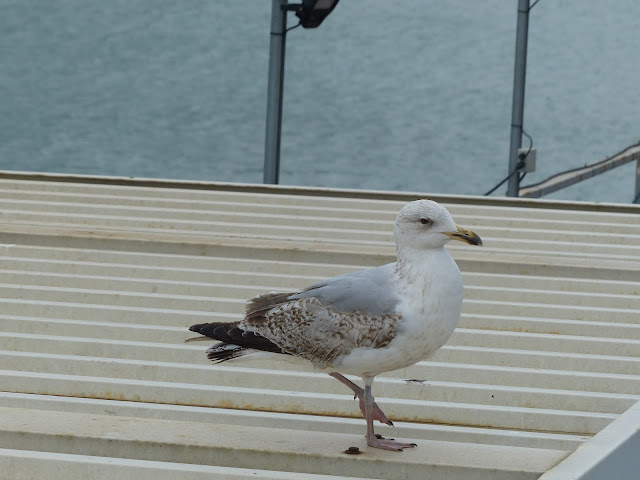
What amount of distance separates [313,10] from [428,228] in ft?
20.1

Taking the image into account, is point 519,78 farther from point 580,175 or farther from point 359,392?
point 359,392

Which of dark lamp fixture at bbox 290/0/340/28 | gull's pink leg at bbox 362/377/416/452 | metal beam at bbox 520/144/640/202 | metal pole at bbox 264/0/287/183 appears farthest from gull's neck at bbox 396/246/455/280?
metal beam at bbox 520/144/640/202

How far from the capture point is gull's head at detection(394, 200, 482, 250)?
3105 millimetres

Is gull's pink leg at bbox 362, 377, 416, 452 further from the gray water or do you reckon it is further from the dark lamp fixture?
the gray water

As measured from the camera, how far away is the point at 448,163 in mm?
24062

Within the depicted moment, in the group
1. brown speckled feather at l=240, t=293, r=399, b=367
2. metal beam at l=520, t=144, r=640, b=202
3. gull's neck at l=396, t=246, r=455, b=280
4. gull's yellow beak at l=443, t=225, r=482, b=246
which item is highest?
gull's yellow beak at l=443, t=225, r=482, b=246

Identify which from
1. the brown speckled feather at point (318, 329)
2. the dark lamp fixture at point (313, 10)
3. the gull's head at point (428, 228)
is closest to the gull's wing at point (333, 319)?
the brown speckled feather at point (318, 329)

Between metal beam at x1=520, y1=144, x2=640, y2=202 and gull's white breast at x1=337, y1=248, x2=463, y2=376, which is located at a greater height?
gull's white breast at x1=337, y1=248, x2=463, y2=376

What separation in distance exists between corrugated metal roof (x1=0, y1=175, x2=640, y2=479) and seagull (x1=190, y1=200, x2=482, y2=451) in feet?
1.03

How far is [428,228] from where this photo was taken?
313cm

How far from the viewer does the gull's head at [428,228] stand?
3.11 metres

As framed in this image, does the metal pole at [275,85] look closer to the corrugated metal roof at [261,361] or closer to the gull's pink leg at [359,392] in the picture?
the corrugated metal roof at [261,361]

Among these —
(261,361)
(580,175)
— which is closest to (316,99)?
(580,175)

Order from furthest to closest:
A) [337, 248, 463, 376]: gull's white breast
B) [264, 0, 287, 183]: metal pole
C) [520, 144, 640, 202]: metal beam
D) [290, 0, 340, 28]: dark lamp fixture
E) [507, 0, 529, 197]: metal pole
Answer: [520, 144, 640, 202]: metal beam, [507, 0, 529, 197]: metal pole, [264, 0, 287, 183]: metal pole, [290, 0, 340, 28]: dark lamp fixture, [337, 248, 463, 376]: gull's white breast
